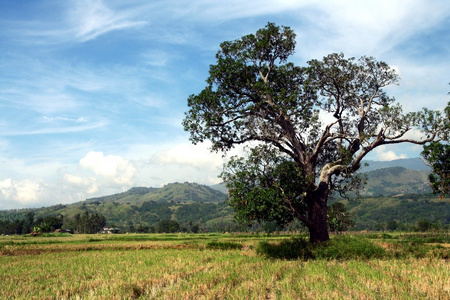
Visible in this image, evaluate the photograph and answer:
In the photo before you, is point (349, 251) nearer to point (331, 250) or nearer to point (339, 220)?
point (331, 250)

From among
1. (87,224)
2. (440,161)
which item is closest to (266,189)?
(440,161)

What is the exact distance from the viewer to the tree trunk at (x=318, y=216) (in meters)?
21.3

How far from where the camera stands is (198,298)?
9.95m

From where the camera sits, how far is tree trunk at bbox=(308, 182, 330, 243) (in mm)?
21344

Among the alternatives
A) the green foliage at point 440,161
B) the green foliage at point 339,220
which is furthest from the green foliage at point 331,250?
the green foliage at point 339,220

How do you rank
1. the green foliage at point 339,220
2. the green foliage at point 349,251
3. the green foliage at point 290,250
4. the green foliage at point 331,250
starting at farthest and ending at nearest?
the green foliage at point 339,220, the green foliage at point 290,250, the green foliage at point 331,250, the green foliage at point 349,251

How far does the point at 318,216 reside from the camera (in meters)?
21.5

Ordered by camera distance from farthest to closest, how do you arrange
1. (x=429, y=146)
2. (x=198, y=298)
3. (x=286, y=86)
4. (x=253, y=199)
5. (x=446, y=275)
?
(x=286, y=86), (x=429, y=146), (x=253, y=199), (x=446, y=275), (x=198, y=298)

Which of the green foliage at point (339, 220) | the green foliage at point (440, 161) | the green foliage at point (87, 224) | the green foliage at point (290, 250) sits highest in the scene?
the green foliage at point (440, 161)

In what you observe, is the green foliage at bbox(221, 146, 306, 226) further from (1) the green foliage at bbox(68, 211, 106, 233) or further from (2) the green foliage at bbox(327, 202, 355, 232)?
(1) the green foliage at bbox(68, 211, 106, 233)

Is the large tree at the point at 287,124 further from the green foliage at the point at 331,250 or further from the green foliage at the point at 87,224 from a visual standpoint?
the green foliage at the point at 87,224

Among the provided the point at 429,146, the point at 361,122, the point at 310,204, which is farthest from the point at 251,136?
the point at 429,146

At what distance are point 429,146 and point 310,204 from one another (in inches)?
383

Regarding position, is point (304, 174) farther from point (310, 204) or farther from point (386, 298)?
point (386, 298)
